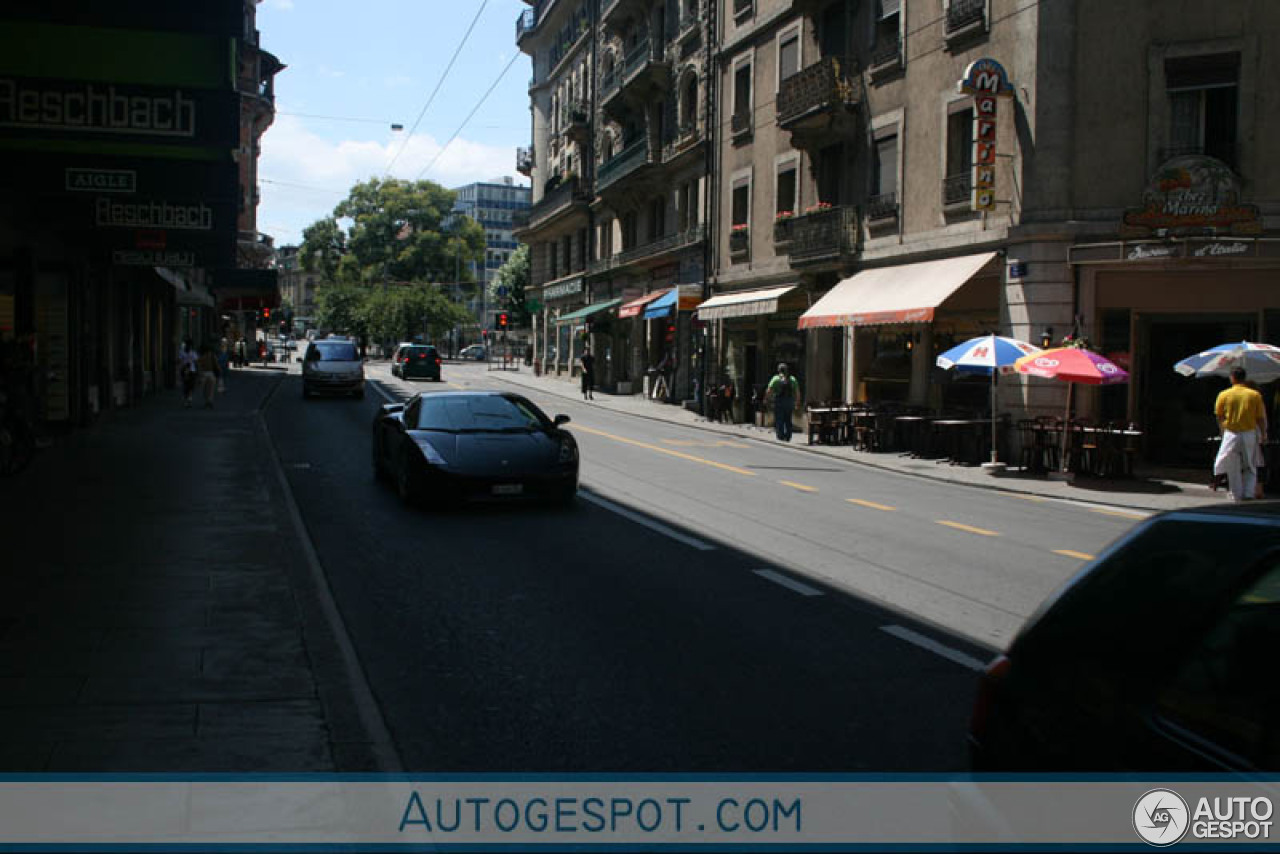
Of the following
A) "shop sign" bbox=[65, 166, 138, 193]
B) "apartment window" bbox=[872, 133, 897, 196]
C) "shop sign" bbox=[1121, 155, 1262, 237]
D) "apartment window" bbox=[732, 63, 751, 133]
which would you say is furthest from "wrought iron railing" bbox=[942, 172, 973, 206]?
"shop sign" bbox=[65, 166, 138, 193]

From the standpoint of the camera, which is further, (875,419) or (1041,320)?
(875,419)

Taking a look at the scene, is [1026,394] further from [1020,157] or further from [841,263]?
[841,263]

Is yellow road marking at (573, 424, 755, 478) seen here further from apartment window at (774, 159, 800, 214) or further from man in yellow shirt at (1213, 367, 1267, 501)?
apartment window at (774, 159, 800, 214)

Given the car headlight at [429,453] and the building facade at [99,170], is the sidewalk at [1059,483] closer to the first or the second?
the car headlight at [429,453]

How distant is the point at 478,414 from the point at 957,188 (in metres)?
13.3

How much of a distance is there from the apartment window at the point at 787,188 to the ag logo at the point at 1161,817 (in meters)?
28.1

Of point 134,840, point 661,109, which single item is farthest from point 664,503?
point 661,109

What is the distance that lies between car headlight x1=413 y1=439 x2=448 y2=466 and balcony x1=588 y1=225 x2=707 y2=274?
24.7 metres

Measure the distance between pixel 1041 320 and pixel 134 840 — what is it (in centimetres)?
1897

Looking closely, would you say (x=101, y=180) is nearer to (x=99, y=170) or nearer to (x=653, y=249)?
(x=99, y=170)

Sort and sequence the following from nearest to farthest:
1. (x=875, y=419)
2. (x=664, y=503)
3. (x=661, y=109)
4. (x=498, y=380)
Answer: (x=664, y=503) → (x=875, y=419) → (x=661, y=109) → (x=498, y=380)

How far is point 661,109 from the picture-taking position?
138 ft

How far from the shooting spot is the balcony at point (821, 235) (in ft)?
86.9

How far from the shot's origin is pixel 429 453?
12258 mm
